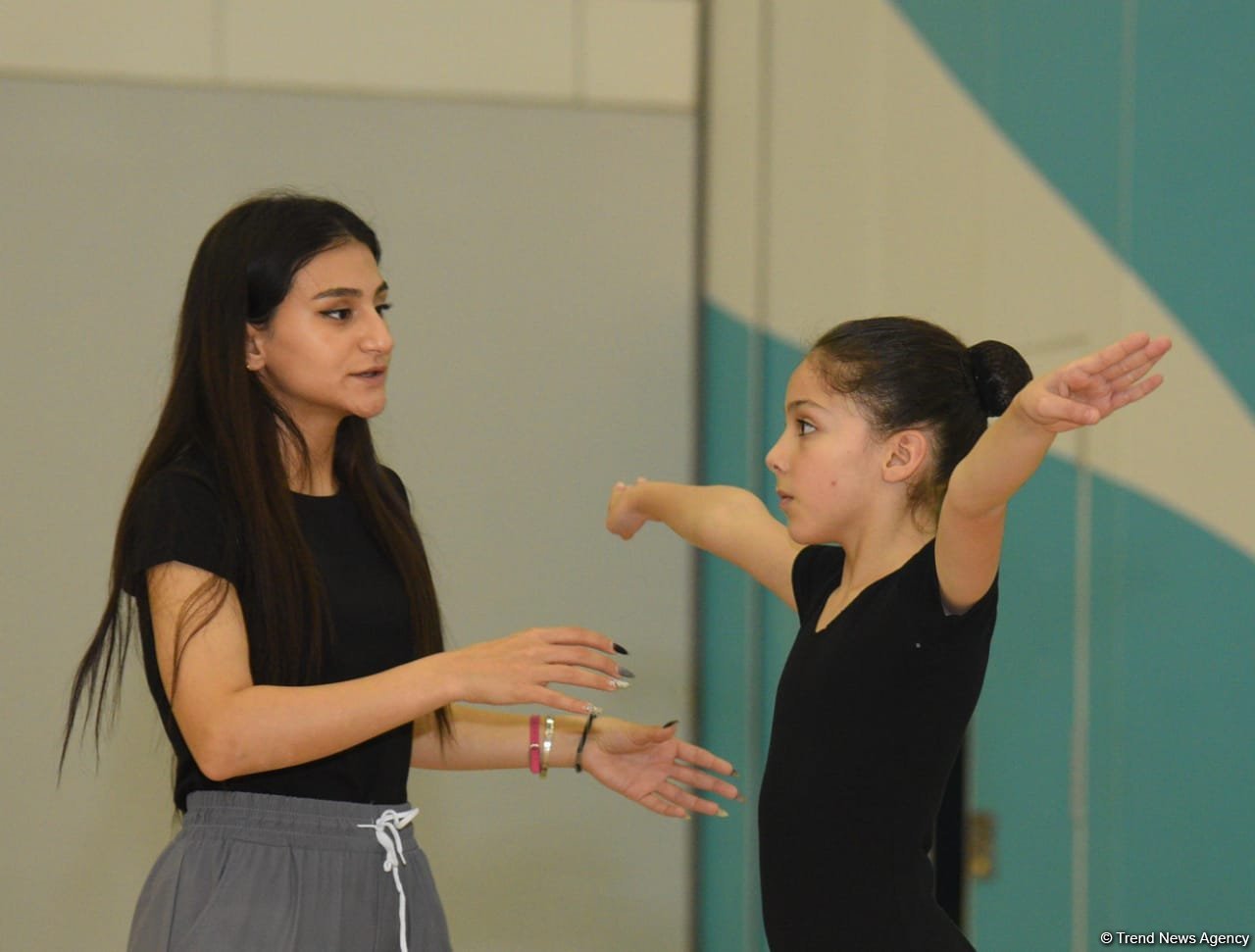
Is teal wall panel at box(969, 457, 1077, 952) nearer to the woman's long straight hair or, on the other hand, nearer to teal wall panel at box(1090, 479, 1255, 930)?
teal wall panel at box(1090, 479, 1255, 930)

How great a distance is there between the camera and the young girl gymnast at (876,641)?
63.6 inches

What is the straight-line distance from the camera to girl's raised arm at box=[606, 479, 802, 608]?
2.05 m

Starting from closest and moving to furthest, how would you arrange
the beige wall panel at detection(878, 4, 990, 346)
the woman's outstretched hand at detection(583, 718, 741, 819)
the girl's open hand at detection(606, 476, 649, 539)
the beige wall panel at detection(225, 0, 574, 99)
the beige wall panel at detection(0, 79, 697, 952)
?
the woman's outstretched hand at detection(583, 718, 741, 819), the girl's open hand at detection(606, 476, 649, 539), the beige wall panel at detection(878, 4, 990, 346), the beige wall panel at detection(0, 79, 697, 952), the beige wall panel at detection(225, 0, 574, 99)

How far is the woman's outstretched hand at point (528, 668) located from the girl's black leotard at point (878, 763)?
25 centimetres

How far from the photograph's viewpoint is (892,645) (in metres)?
1.62

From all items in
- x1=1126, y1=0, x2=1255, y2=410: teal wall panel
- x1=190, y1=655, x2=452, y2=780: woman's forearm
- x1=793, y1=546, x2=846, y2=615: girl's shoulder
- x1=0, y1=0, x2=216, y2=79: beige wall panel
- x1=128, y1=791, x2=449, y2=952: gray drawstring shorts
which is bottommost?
x1=128, y1=791, x2=449, y2=952: gray drawstring shorts

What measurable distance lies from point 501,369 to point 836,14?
120cm

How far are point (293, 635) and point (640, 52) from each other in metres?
2.41

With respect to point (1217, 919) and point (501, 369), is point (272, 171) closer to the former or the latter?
point (501, 369)

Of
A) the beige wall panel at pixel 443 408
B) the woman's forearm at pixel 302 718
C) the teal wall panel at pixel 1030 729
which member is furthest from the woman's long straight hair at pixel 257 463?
the beige wall panel at pixel 443 408

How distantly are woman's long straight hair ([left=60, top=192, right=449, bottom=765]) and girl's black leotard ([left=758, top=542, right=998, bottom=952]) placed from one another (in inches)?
20.8

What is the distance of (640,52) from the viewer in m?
3.82

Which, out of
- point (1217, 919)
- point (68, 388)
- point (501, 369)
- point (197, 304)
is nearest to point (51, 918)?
point (68, 388)

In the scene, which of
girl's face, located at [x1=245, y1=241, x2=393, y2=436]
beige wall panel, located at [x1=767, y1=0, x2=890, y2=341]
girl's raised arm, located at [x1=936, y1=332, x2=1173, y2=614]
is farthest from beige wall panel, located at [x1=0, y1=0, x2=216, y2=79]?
girl's raised arm, located at [x1=936, y1=332, x2=1173, y2=614]
